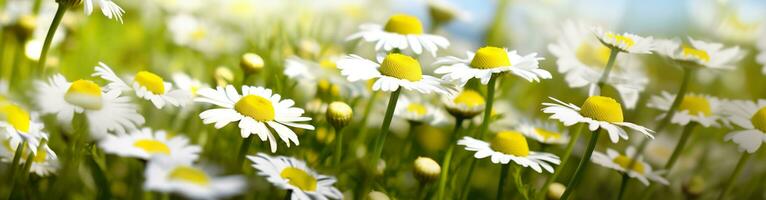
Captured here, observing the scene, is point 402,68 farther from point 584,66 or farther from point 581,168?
point 584,66

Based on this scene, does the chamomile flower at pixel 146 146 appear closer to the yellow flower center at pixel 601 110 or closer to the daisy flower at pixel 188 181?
the daisy flower at pixel 188 181

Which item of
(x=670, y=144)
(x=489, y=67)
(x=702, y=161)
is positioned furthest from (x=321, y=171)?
(x=670, y=144)

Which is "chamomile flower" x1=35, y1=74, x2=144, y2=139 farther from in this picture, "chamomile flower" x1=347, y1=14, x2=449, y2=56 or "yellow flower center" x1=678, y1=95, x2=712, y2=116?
"yellow flower center" x1=678, y1=95, x2=712, y2=116

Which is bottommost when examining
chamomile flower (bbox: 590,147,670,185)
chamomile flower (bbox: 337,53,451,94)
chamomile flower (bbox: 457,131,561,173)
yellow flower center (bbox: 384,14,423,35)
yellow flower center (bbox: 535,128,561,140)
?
chamomile flower (bbox: 457,131,561,173)

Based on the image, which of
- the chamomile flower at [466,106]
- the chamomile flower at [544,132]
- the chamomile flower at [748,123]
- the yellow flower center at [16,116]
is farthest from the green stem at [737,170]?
the yellow flower center at [16,116]

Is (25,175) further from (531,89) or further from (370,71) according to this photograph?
(531,89)

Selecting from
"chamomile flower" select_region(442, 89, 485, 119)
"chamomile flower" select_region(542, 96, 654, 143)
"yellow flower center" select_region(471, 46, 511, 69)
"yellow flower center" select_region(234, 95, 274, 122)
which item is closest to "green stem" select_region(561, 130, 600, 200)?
"chamomile flower" select_region(542, 96, 654, 143)
